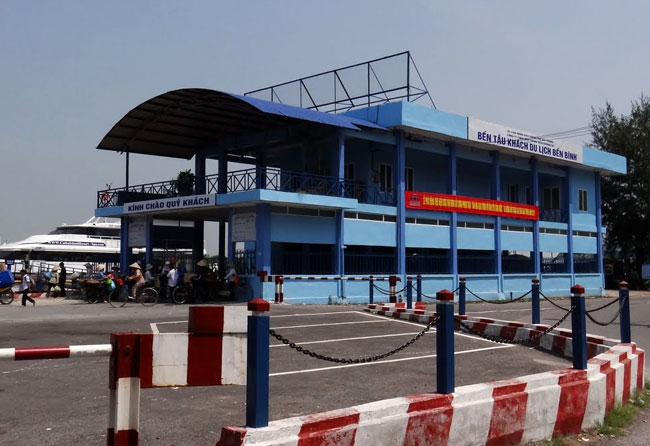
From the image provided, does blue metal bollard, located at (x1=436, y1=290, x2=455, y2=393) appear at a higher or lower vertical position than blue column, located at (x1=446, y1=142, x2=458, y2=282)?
lower

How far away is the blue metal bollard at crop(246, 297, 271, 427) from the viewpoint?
13.0ft

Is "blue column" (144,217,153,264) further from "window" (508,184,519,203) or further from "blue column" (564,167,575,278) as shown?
"blue column" (564,167,575,278)

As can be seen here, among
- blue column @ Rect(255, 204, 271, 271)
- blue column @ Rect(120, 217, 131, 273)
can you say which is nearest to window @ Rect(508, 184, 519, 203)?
blue column @ Rect(255, 204, 271, 271)

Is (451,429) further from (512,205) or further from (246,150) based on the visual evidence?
(512,205)

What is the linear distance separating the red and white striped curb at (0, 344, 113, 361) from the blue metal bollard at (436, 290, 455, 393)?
9.01ft

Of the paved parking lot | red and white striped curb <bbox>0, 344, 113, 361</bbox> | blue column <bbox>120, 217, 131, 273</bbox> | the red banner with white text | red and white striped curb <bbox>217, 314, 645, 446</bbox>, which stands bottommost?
the paved parking lot

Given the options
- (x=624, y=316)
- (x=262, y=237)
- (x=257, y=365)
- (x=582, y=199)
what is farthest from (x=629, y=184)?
(x=257, y=365)

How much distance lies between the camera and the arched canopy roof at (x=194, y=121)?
2178cm

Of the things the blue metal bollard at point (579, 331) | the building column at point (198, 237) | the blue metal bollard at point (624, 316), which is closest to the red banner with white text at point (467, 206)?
the building column at point (198, 237)

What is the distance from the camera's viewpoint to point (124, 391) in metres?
3.78

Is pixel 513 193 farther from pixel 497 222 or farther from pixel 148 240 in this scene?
pixel 148 240

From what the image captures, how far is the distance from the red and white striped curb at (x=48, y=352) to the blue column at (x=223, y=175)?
20417 millimetres

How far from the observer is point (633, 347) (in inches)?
323

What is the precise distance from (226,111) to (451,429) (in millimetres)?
19972
